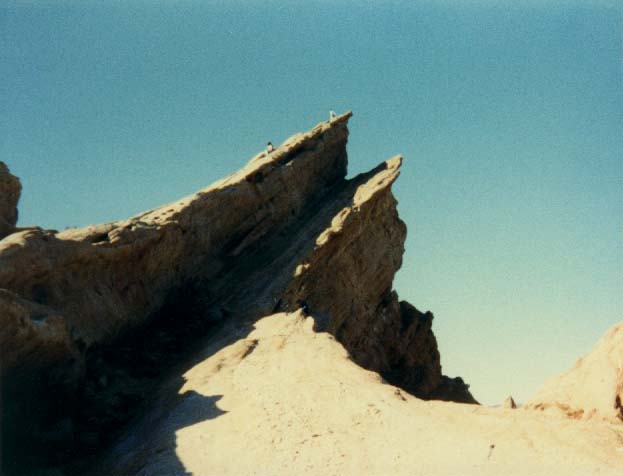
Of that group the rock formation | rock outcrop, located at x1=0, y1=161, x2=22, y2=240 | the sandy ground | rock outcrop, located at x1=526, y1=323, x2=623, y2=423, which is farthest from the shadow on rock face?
rock outcrop, located at x1=526, y1=323, x2=623, y2=423

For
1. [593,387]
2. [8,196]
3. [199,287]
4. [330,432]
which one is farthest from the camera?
[199,287]

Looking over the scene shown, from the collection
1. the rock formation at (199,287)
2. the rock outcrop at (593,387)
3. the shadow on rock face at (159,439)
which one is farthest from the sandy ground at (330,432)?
the rock formation at (199,287)

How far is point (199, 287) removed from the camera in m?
28.8

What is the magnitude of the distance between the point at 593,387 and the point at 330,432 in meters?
6.14

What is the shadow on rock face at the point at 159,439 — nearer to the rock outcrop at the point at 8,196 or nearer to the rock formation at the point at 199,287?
the rock formation at the point at 199,287

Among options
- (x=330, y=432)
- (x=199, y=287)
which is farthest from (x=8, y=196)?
(x=330, y=432)

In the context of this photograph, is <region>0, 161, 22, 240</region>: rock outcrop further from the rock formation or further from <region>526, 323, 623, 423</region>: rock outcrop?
<region>526, 323, 623, 423</region>: rock outcrop

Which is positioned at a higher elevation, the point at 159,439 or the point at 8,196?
the point at 8,196

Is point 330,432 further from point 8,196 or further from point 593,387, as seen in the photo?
point 8,196

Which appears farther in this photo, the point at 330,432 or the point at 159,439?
the point at 159,439

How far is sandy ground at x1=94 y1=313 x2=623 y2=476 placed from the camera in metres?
14.1

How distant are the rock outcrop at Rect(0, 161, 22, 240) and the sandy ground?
7.59m

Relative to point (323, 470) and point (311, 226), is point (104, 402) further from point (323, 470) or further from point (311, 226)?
point (311, 226)

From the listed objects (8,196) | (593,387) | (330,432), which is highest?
(8,196)
